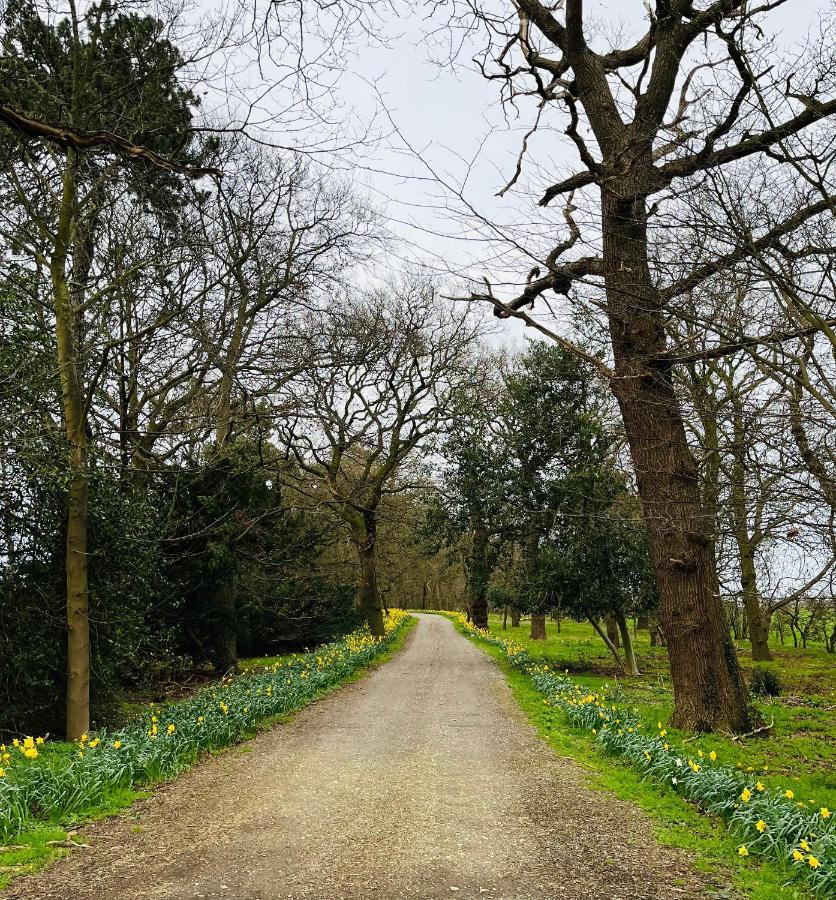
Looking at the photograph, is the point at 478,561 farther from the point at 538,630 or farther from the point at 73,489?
the point at 73,489

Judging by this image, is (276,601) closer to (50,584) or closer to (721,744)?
(50,584)

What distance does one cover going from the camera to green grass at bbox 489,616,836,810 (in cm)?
665

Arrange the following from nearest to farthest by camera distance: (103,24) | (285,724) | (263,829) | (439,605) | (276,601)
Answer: (263,829)
(103,24)
(285,724)
(276,601)
(439,605)

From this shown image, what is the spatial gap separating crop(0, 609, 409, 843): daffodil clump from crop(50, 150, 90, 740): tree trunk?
67 cm

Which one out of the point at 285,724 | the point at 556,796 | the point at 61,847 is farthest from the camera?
the point at 285,724

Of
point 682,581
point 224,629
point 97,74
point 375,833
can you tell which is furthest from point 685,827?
point 224,629

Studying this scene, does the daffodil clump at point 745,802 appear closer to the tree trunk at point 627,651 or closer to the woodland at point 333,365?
the woodland at point 333,365

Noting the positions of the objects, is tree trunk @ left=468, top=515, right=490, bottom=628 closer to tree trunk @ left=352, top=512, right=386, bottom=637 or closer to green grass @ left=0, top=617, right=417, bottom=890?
tree trunk @ left=352, top=512, right=386, bottom=637

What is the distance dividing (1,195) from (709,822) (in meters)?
9.22

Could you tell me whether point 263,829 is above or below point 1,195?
below

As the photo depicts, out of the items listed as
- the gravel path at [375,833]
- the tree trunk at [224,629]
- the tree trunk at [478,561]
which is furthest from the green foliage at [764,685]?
the tree trunk at [224,629]

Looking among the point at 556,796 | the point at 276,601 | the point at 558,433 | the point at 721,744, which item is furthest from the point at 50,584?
the point at 558,433

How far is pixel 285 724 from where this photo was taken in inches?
342

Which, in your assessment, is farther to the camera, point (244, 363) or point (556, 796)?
point (244, 363)
